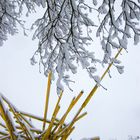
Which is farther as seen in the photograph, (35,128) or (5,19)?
(5,19)

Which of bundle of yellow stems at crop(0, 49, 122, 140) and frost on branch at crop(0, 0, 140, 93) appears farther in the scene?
frost on branch at crop(0, 0, 140, 93)

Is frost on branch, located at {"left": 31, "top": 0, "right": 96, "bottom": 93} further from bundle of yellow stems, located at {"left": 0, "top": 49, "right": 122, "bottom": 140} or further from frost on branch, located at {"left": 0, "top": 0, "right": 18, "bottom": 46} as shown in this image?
bundle of yellow stems, located at {"left": 0, "top": 49, "right": 122, "bottom": 140}

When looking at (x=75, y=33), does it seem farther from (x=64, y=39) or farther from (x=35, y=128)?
(x=35, y=128)

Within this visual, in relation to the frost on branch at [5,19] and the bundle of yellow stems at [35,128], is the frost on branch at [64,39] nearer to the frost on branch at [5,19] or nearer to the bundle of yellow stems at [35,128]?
the frost on branch at [5,19]

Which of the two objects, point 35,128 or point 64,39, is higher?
point 64,39

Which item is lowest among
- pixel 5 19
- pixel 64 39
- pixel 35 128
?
pixel 35 128

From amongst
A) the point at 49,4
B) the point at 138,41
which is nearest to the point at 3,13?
the point at 49,4

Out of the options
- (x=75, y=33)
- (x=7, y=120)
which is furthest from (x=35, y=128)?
(x=75, y=33)

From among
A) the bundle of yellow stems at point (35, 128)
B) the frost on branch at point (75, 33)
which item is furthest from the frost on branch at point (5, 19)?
the bundle of yellow stems at point (35, 128)

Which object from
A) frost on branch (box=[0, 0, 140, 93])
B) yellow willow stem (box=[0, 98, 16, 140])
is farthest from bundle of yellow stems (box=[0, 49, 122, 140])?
frost on branch (box=[0, 0, 140, 93])

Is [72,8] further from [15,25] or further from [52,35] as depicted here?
[15,25]

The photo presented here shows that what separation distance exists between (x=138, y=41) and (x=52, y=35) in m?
1.27

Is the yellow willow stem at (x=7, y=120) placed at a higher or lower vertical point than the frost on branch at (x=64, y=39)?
lower

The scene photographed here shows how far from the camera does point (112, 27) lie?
341 centimetres
